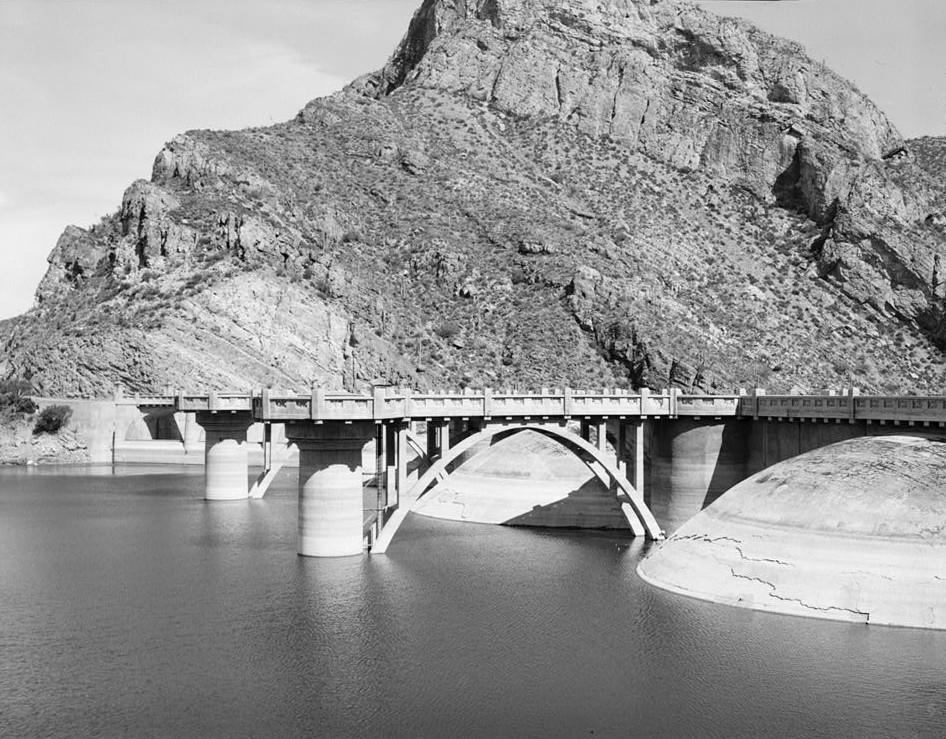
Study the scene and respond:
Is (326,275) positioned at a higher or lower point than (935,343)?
higher

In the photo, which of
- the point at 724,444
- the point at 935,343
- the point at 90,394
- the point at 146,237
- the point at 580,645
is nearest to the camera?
the point at 580,645

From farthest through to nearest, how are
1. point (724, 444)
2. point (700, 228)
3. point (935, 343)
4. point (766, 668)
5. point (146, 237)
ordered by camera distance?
point (700, 228)
point (935, 343)
point (146, 237)
point (724, 444)
point (766, 668)

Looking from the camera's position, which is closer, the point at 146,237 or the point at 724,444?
the point at 724,444

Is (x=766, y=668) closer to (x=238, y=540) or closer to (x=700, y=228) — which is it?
(x=238, y=540)

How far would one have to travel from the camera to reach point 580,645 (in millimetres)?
42500

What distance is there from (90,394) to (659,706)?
11396 cm

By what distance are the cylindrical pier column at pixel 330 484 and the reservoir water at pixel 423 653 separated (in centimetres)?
111

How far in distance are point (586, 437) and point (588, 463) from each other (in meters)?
4.05

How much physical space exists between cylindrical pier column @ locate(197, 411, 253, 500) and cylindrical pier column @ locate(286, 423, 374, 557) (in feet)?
114

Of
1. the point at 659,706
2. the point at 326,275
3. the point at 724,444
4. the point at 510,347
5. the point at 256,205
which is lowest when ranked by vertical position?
the point at 659,706

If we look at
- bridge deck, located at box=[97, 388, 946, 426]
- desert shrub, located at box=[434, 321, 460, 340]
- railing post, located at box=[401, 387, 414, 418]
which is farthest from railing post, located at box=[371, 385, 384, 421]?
desert shrub, located at box=[434, 321, 460, 340]

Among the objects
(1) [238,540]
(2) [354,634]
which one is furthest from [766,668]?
(1) [238,540]

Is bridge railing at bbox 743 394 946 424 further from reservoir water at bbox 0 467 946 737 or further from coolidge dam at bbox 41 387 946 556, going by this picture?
reservoir water at bbox 0 467 946 737

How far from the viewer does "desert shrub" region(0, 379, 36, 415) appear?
12862cm
